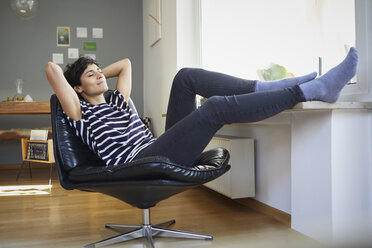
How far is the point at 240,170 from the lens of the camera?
2314 millimetres

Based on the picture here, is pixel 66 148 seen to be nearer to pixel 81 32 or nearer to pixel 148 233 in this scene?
pixel 148 233

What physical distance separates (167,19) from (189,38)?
0.43 metres

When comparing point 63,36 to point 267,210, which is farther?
point 63,36

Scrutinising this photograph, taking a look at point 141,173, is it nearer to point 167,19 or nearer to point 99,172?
point 99,172

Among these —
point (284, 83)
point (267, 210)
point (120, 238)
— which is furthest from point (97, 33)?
point (284, 83)

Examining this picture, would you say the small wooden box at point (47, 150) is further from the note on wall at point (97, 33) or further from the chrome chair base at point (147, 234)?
the note on wall at point (97, 33)

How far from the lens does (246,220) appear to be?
82.9 inches

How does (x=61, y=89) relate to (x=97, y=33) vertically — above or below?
below

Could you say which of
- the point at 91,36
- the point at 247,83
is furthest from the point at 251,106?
the point at 91,36

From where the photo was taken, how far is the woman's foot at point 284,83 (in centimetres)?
152

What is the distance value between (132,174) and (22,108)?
3.09 metres

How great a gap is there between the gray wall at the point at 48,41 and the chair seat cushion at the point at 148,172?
3.58 meters

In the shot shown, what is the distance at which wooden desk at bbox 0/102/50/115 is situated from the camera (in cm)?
398

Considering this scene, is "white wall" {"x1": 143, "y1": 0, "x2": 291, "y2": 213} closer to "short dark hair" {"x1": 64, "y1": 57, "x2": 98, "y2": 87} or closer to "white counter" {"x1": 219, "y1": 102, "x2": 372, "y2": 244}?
"white counter" {"x1": 219, "y1": 102, "x2": 372, "y2": 244}
